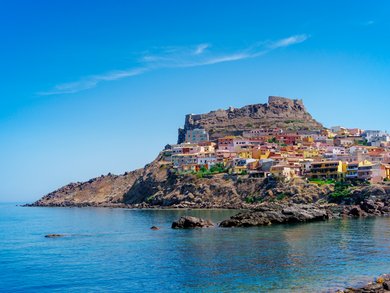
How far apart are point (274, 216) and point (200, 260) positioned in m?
30.5

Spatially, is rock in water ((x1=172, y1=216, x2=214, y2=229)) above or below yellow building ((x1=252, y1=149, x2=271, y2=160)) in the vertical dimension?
below

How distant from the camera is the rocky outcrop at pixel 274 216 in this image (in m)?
63.4

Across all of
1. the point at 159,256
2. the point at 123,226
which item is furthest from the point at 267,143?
the point at 159,256

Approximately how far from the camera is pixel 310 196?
93.2m

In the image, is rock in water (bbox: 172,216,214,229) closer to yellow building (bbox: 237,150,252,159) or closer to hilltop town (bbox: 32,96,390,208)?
hilltop town (bbox: 32,96,390,208)

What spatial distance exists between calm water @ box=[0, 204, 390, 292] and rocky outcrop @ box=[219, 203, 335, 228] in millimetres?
4639

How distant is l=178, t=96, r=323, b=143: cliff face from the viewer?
161500mm

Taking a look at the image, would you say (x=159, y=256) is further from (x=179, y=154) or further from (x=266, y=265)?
(x=179, y=154)

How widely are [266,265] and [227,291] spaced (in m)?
7.96

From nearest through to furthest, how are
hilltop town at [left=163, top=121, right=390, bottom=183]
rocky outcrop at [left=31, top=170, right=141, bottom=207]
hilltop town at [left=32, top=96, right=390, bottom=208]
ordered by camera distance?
hilltop town at [left=32, top=96, right=390, bottom=208] < hilltop town at [left=163, top=121, right=390, bottom=183] < rocky outcrop at [left=31, top=170, right=141, bottom=207]

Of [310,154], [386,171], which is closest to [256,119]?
[310,154]

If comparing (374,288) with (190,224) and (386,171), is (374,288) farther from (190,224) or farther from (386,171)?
(386,171)

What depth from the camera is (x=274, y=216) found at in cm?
6662

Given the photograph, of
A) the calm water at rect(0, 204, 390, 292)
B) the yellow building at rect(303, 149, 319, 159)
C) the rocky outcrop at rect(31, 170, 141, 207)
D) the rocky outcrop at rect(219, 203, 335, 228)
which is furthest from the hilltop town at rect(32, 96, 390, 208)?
the calm water at rect(0, 204, 390, 292)
